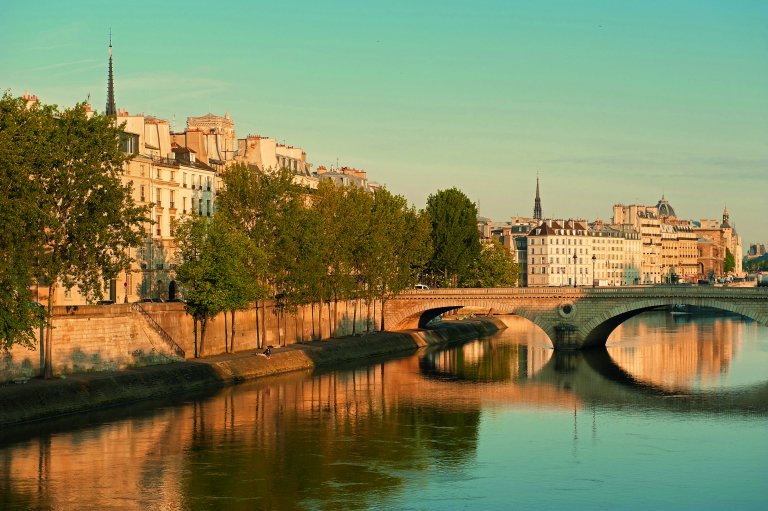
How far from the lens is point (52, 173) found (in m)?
63.0

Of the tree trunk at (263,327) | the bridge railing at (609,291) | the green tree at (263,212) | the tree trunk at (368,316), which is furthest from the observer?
the tree trunk at (368,316)

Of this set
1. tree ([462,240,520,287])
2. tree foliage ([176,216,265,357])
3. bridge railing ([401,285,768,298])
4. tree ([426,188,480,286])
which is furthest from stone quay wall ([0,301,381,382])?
tree ([462,240,520,287])

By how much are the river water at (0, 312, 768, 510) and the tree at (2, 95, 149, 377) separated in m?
8.12

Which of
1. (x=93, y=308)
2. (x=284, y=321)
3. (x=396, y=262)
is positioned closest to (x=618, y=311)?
(x=396, y=262)

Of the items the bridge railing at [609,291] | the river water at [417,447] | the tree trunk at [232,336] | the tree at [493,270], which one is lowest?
the river water at [417,447]

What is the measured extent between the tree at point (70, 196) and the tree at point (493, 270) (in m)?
74.2

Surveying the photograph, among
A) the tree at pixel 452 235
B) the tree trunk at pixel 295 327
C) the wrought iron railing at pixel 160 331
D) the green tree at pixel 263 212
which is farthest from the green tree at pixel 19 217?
the tree at pixel 452 235

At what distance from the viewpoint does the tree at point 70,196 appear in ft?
201

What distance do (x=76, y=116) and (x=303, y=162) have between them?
64193 millimetres

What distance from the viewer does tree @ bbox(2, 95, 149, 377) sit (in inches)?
2413

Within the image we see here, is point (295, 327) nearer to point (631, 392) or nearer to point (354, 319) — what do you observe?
point (354, 319)

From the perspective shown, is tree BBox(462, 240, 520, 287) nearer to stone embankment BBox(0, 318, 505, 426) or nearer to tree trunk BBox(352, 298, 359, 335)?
tree trunk BBox(352, 298, 359, 335)

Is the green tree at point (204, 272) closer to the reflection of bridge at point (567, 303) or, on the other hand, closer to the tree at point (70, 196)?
the tree at point (70, 196)

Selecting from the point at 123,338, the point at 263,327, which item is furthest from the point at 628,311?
the point at 123,338
